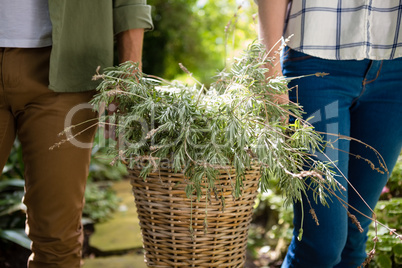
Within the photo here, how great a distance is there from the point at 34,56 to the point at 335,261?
127 cm

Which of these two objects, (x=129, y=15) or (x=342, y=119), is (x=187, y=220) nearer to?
(x=342, y=119)

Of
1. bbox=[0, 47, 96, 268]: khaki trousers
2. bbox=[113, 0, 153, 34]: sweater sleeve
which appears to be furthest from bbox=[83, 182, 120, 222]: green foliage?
bbox=[113, 0, 153, 34]: sweater sleeve

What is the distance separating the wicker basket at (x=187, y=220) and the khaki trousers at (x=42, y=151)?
0.91ft

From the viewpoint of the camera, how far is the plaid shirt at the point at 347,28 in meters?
1.40

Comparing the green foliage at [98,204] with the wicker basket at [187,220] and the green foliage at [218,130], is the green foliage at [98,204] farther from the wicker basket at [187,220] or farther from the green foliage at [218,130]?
the green foliage at [218,130]

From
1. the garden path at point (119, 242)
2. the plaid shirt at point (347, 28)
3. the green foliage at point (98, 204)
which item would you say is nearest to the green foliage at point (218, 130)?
the plaid shirt at point (347, 28)

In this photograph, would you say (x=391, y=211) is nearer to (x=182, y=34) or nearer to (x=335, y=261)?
(x=335, y=261)

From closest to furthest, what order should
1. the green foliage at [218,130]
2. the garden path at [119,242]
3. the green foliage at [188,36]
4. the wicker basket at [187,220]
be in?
the green foliage at [218,130], the wicker basket at [187,220], the garden path at [119,242], the green foliage at [188,36]

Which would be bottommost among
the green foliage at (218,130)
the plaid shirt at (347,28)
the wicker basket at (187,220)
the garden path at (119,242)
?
the garden path at (119,242)

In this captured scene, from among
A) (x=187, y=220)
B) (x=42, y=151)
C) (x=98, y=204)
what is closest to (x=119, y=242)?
(x=98, y=204)

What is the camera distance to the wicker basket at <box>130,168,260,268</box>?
4.22 feet

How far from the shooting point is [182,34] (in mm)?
A: 6242

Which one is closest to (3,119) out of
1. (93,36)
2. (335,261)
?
(93,36)

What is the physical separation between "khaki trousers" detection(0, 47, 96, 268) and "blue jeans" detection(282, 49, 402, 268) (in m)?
0.81
